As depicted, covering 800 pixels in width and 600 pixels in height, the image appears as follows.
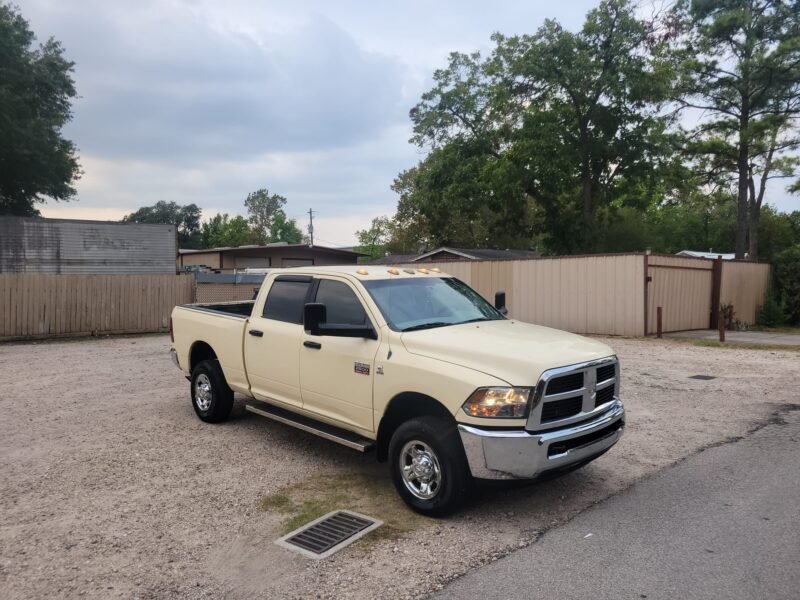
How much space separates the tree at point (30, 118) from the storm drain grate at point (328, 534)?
28.0 metres

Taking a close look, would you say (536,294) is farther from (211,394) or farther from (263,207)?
(263,207)

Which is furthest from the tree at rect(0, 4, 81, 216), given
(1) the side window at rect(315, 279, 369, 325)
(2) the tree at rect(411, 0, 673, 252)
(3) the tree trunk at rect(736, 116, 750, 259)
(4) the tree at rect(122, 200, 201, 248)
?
(4) the tree at rect(122, 200, 201, 248)

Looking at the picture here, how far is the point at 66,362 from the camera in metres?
12.1

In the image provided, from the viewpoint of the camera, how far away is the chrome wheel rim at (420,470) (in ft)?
14.1

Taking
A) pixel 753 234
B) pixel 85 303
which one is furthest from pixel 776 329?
pixel 85 303

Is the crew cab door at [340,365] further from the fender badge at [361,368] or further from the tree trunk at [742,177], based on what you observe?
the tree trunk at [742,177]

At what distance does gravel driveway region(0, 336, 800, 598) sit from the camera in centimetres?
358

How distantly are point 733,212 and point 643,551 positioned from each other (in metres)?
57.9

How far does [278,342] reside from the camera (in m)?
5.84

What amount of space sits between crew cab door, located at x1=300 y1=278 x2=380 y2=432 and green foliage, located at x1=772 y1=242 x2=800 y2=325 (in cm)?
2155

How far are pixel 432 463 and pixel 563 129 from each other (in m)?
27.2

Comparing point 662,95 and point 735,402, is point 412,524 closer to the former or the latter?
point 735,402

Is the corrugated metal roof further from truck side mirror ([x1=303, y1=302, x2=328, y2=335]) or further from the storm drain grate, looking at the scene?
the storm drain grate

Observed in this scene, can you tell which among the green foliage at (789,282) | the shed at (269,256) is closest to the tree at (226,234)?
the shed at (269,256)
